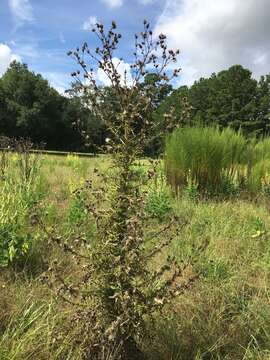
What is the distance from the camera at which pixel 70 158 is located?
41.9 ft

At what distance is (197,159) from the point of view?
7504mm

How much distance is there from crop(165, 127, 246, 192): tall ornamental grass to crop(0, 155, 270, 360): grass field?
2.26 m

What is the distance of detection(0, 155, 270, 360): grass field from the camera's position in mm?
2695

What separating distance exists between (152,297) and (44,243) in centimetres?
193

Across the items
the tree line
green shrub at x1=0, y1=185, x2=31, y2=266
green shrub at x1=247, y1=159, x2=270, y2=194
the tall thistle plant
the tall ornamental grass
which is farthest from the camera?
the tree line

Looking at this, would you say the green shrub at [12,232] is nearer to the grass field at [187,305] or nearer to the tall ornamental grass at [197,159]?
the grass field at [187,305]

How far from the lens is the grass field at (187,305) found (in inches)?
106

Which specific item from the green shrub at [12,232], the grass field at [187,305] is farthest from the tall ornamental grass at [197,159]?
the green shrub at [12,232]

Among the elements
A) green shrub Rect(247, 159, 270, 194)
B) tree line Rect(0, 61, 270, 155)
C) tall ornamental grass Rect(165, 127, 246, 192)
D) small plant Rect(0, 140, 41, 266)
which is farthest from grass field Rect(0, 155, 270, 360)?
tree line Rect(0, 61, 270, 155)

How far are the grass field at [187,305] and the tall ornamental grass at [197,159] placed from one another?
226cm

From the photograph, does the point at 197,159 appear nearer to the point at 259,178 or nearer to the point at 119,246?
the point at 259,178

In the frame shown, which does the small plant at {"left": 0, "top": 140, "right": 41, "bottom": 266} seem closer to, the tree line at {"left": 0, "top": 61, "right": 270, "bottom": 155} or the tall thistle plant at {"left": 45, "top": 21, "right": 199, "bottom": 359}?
the tall thistle plant at {"left": 45, "top": 21, "right": 199, "bottom": 359}

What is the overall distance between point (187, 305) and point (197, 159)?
4345 mm

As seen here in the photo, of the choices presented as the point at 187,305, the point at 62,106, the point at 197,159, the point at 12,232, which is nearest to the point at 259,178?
the point at 197,159
